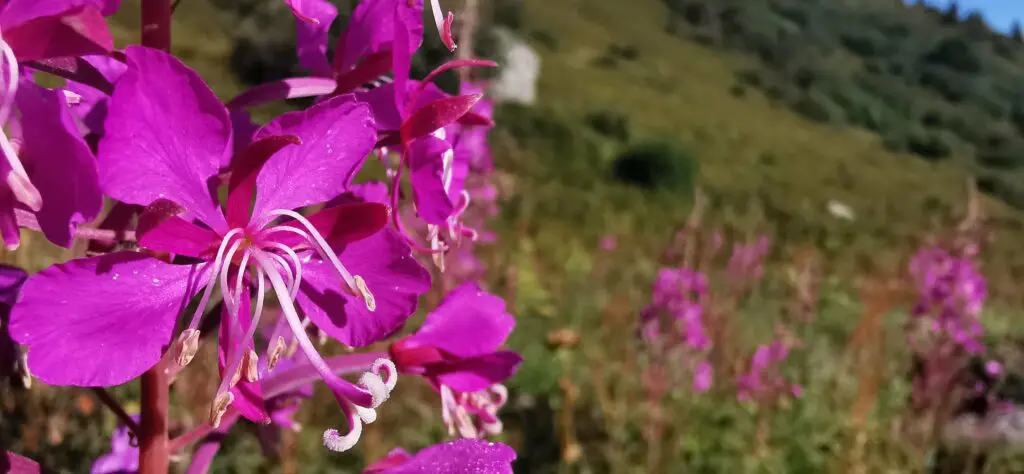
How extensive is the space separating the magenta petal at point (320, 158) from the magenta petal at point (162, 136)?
5 centimetres

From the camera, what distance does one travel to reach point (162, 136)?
724 mm

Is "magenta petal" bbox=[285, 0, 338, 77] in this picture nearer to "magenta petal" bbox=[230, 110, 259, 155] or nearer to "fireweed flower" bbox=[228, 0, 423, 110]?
"fireweed flower" bbox=[228, 0, 423, 110]

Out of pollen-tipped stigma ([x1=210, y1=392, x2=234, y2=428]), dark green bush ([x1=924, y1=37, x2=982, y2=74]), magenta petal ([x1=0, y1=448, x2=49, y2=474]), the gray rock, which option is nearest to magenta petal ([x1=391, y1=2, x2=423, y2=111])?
pollen-tipped stigma ([x1=210, y1=392, x2=234, y2=428])

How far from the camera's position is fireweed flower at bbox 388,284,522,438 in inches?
43.0

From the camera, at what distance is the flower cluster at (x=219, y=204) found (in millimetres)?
670

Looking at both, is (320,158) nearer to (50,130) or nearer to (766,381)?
(50,130)

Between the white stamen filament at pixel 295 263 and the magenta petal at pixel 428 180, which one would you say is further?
the magenta petal at pixel 428 180

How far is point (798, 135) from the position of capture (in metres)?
28.5

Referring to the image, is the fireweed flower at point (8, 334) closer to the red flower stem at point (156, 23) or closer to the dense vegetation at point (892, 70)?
the red flower stem at point (156, 23)

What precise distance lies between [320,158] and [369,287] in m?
0.14

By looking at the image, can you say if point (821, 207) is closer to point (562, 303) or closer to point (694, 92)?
point (694, 92)

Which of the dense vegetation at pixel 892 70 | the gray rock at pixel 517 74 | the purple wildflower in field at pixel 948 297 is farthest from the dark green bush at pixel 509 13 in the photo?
the purple wildflower in field at pixel 948 297

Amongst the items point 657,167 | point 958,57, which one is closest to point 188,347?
point 657,167

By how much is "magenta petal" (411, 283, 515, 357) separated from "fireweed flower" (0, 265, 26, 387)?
18.1 inches
